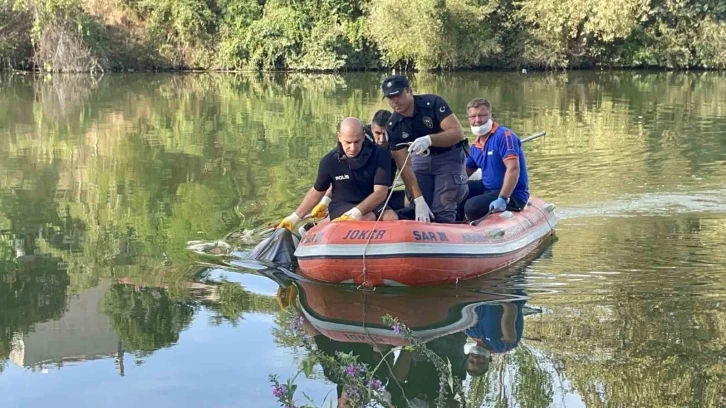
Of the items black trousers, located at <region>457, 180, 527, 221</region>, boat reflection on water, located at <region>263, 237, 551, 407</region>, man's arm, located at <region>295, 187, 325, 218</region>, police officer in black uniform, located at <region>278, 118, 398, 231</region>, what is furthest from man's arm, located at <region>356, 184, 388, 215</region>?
black trousers, located at <region>457, 180, 527, 221</region>

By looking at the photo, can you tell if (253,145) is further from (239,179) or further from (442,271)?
(442,271)

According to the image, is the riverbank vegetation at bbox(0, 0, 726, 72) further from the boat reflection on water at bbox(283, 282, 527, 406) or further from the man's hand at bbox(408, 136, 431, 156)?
the boat reflection on water at bbox(283, 282, 527, 406)

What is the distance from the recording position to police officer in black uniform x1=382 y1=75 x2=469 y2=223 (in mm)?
6996

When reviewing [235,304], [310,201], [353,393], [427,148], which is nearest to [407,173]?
[427,148]

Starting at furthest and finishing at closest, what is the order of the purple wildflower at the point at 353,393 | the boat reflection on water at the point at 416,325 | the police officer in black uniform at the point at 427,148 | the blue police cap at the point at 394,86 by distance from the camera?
the police officer in black uniform at the point at 427,148 → the blue police cap at the point at 394,86 → the boat reflection on water at the point at 416,325 → the purple wildflower at the point at 353,393

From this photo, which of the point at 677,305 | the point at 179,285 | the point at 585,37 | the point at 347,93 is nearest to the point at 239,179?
the point at 179,285

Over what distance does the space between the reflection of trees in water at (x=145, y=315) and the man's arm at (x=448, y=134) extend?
7.61 feet

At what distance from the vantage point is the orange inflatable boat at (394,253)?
6.57 meters

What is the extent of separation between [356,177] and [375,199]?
0.25 metres

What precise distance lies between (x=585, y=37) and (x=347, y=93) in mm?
14632

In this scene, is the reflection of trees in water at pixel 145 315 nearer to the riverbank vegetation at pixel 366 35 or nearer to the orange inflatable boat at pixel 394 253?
the orange inflatable boat at pixel 394 253

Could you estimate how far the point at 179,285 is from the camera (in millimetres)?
7012

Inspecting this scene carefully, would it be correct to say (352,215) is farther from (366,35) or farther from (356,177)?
(366,35)

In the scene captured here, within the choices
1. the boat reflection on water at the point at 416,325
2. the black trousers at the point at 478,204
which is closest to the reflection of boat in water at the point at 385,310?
the boat reflection on water at the point at 416,325
